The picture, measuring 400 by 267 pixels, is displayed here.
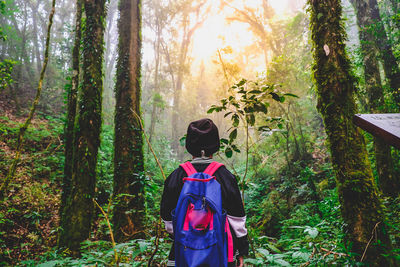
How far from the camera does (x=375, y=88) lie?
6.20m

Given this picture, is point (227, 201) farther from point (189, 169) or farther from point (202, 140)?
point (202, 140)

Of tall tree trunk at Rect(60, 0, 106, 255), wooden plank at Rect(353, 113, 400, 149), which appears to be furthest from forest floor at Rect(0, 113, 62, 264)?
wooden plank at Rect(353, 113, 400, 149)

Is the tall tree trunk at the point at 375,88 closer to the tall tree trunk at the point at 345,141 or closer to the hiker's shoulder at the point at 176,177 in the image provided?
the tall tree trunk at the point at 345,141

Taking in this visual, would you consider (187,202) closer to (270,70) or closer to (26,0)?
(270,70)

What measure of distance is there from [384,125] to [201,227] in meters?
1.57

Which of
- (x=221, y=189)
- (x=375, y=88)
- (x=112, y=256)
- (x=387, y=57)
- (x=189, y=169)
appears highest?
(x=387, y=57)

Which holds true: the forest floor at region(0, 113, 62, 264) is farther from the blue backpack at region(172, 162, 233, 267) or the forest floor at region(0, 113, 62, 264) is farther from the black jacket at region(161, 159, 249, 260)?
the blue backpack at region(172, 162, 233, 267)

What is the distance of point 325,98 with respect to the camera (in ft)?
9.00

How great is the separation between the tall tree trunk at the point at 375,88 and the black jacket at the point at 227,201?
15.4 ft

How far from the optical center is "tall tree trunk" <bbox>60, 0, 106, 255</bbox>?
13.8 feet

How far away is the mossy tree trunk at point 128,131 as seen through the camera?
5.11m

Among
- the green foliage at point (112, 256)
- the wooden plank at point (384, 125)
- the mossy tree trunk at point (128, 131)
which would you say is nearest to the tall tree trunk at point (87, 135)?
the mossy tree trunk at point (128, 131)

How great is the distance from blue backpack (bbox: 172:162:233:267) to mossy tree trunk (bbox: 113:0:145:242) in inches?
132

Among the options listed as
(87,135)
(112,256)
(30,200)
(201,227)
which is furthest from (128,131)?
(30,200)
